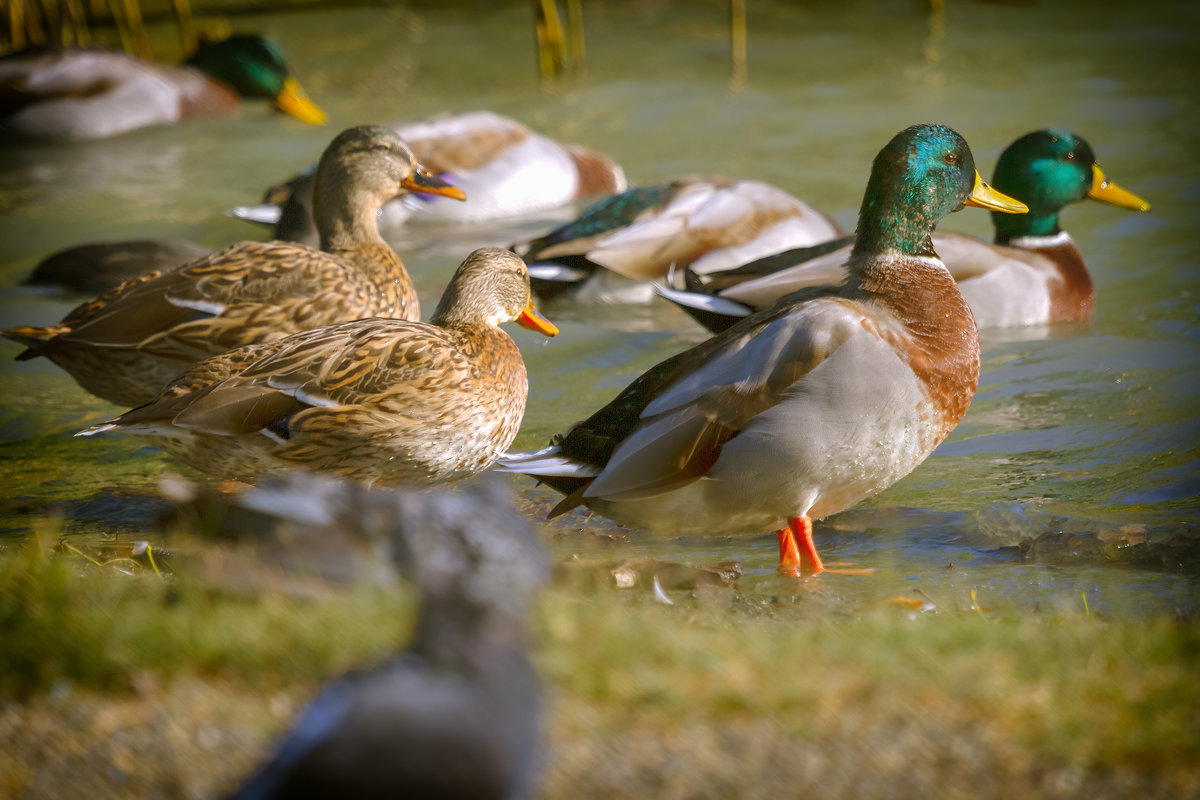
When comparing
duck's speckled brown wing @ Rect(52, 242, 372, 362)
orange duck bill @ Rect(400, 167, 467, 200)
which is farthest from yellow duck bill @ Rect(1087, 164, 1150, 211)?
duck's speckled brown wing @ Rect(52, 242, 372, 362)

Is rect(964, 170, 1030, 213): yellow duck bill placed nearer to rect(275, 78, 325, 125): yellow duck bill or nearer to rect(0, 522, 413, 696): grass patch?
rect(0, 522, 413, 696): grass patch

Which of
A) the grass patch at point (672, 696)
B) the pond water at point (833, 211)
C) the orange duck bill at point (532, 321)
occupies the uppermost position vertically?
the grass patch at point (672, 696)

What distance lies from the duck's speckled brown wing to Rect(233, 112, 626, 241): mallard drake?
3.36 meters

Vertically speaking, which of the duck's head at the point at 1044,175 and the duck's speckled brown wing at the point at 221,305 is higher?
the duck's speckled brown wing at the point at 221,305

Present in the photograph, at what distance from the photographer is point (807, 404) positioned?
3861mm

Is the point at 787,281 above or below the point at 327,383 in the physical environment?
below

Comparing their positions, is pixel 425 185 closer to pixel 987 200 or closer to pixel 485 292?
pixel 485 292

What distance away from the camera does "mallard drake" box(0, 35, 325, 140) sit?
10.6m

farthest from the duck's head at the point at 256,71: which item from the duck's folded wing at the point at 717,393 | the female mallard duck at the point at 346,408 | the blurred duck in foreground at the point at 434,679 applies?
the blurred duck in foreground at the point at 434,679

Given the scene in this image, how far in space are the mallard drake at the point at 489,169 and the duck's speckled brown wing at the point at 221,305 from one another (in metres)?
3.36

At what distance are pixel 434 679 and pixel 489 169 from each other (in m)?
6.93

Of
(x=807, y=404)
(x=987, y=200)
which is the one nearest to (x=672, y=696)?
(x=807, y=404)

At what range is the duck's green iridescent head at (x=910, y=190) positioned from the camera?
14.0 feet

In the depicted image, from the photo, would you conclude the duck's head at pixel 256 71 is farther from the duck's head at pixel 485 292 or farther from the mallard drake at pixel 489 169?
the duck's head at pixel 485 292
